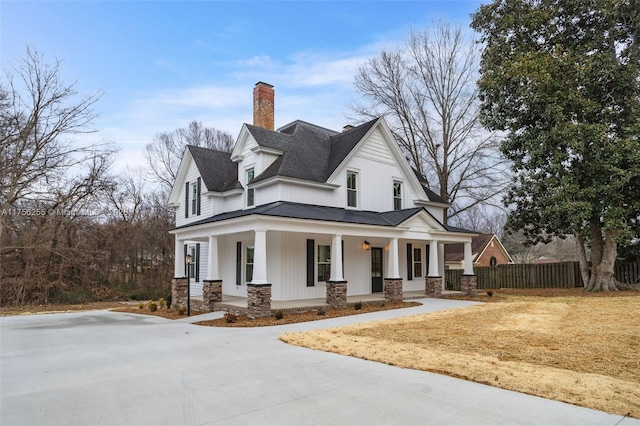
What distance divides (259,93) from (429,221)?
32.3 ft

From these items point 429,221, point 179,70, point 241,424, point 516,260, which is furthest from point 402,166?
point 516,260

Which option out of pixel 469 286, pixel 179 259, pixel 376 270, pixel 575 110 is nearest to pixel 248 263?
pixel 179 259

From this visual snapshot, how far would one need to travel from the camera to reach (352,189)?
1747 cm

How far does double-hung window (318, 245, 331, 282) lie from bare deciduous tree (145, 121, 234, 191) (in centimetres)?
1983

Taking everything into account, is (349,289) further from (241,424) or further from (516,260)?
(516,260)

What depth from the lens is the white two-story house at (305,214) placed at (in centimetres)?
1421

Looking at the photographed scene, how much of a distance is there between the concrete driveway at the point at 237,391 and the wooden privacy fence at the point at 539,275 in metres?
16.3

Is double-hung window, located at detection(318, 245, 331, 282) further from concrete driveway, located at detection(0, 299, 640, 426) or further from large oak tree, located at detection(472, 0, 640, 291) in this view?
large oak tree, located at detection(472, 0, 640, 291)

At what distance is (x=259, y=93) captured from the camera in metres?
19.3

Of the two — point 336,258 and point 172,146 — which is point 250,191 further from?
point 172,146

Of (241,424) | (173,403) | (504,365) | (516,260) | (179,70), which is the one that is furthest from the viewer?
(516,260)

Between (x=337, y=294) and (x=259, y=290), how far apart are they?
9.34 feet

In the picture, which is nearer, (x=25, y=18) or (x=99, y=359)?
(x=99, y=359)

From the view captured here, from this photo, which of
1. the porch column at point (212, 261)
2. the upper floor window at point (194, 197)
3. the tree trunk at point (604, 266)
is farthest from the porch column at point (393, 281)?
the upper floor window at point (194, 197)
